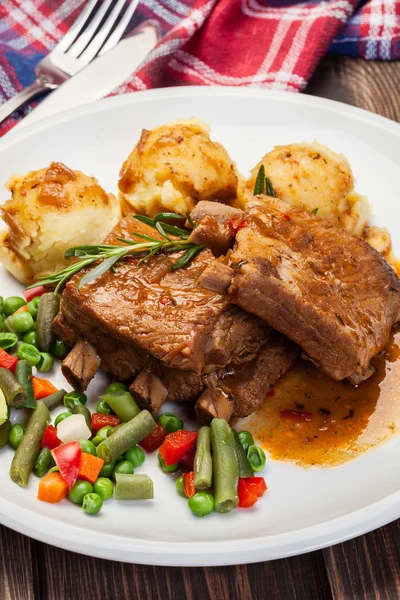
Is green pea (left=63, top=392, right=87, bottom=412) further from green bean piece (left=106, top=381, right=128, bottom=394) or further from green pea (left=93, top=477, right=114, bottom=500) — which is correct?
green pea (left=93, top=477, right=114, bottom=500)

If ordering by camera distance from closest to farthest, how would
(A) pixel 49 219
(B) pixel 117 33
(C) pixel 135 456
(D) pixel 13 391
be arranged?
1. (C) pixel 135 456
2. (D) pixel 13 391
3. (A) pixel 49 219
4. (B) pixel 117 33

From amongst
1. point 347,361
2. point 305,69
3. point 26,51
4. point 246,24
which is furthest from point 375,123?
point 26,51

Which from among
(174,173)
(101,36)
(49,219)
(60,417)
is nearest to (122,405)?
(60,417)

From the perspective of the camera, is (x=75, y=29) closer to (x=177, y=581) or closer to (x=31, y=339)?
(x=31, y=339)

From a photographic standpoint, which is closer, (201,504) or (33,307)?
(201,504)

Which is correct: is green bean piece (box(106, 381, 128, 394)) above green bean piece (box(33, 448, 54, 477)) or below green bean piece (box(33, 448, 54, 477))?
above

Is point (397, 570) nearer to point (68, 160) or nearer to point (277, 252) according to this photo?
point (277, 252)

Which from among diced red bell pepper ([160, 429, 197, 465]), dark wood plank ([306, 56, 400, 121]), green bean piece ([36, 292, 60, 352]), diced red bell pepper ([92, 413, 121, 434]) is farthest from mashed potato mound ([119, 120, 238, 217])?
dark wood plank ([306, 56, 400, 121])
